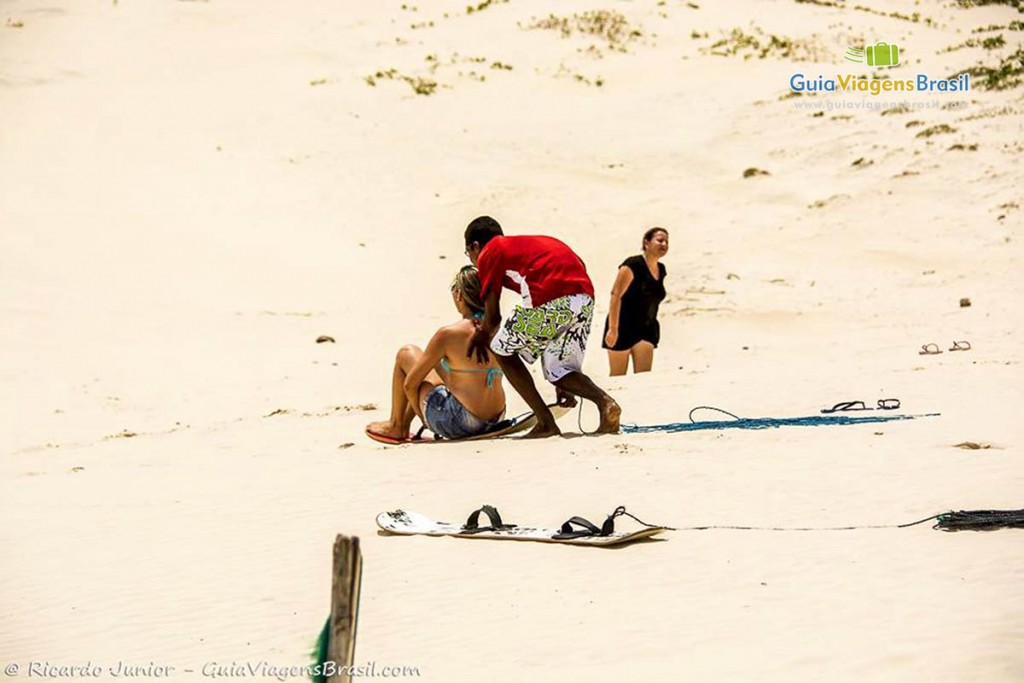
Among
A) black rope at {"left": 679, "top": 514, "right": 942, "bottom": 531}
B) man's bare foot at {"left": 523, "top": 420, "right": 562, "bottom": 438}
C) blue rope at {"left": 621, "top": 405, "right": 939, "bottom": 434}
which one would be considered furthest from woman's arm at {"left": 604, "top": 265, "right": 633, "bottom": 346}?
black rope at {"left": 679, "top": 514, "right": 942, "bottom": 531}

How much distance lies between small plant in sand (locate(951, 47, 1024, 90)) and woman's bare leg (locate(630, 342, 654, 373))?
13567 millimetres

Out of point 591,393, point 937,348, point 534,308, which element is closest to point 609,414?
point 591,393

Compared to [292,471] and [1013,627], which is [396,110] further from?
[1013,627]

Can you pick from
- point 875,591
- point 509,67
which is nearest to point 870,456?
point 875,591

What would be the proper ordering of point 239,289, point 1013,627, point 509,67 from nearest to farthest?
point 1013,627
point 239,289
point 509,67

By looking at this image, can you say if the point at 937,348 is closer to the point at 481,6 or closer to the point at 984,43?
the point at 984,43

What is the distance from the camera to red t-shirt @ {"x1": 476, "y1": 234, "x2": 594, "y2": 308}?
25.6ft

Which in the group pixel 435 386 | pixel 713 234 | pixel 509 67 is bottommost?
pixel 435 386

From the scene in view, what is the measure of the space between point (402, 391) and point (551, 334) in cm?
113

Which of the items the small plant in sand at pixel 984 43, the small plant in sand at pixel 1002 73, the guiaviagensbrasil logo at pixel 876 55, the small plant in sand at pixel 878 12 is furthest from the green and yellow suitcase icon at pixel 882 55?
the small plant in sand at pixel 878 12

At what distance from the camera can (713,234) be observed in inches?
758

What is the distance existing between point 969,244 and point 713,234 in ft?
11.8

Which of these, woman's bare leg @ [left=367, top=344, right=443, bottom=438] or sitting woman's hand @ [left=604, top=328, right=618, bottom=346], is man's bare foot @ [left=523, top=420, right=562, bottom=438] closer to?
woman's bare leg @ [left=367, top=344, right=443, bottom=438]

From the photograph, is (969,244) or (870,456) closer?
(870,456)
